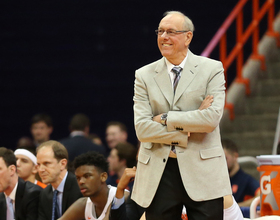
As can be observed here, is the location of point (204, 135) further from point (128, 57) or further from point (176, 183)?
point (128, 57)

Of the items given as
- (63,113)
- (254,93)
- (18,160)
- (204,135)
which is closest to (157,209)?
(204,135)

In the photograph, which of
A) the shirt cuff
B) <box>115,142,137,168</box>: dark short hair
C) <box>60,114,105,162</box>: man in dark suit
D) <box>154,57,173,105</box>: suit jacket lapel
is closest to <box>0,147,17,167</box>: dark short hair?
the shirt cuff

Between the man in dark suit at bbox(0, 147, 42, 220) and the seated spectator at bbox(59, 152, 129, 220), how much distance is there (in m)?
0.49

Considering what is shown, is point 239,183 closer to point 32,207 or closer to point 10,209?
point 32,207

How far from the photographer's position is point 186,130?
10.6 ft

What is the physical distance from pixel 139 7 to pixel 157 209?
779 cm

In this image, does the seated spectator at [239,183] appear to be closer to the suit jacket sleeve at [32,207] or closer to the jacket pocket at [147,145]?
the suit jacket sleeve at [32,207]

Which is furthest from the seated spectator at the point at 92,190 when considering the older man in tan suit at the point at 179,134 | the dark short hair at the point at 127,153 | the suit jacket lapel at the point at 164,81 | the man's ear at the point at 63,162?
the suit jacket lapel at the point at 164,81

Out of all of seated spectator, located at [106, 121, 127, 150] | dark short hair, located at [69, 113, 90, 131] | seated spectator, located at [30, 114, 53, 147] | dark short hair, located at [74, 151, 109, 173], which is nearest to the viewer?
dark short hair, located at [74, 151, 109, 173]

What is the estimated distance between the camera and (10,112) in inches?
405

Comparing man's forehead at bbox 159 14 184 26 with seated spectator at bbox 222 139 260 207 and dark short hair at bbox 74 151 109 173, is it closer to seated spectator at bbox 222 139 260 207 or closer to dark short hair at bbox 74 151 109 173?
dark short hair at bbox 74 151 109 173

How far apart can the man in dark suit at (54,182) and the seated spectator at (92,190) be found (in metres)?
0.25

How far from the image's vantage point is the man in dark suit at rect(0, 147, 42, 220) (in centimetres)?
507

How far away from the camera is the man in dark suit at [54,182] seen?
16.6 ft
